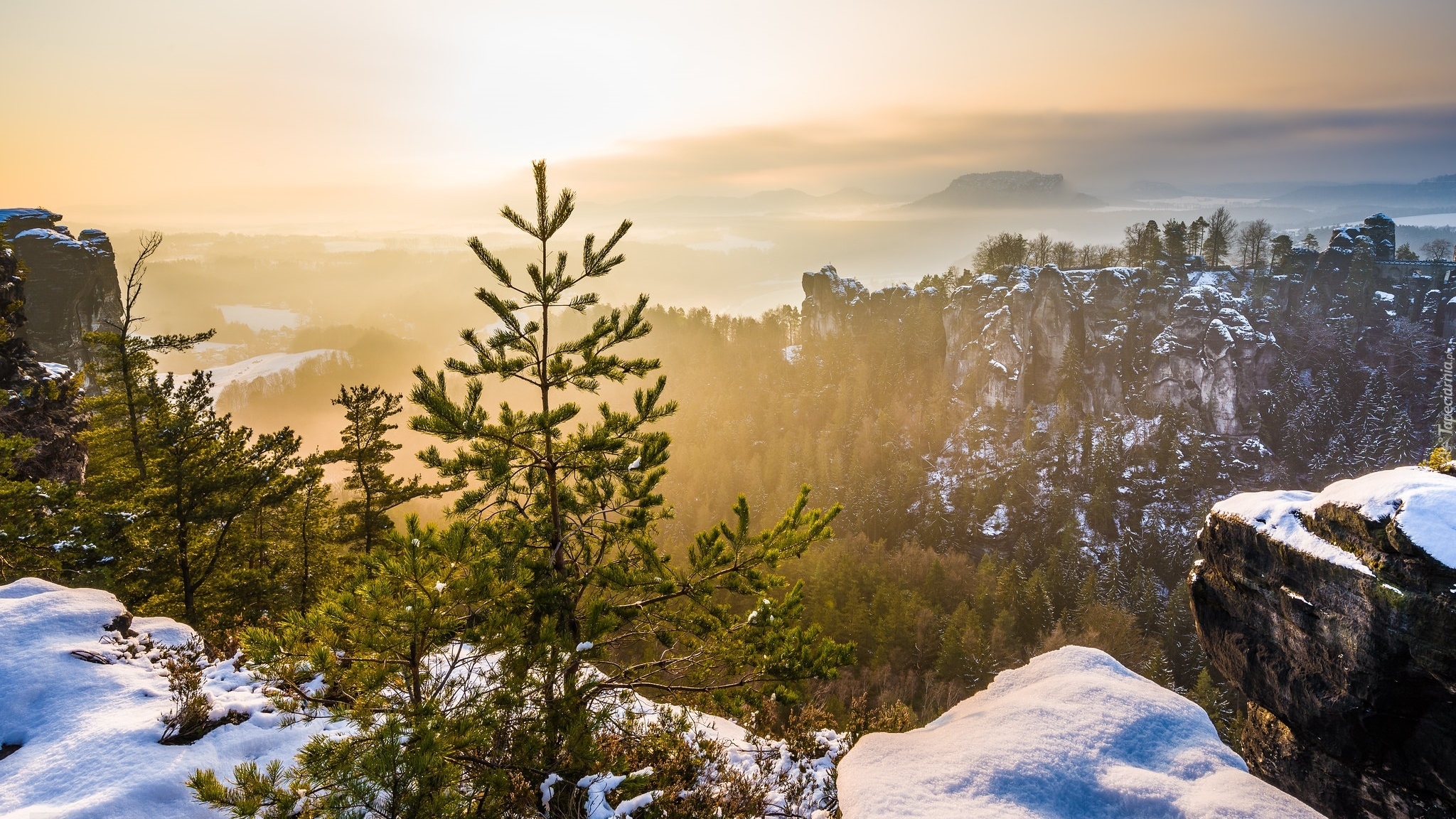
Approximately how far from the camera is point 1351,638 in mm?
9656

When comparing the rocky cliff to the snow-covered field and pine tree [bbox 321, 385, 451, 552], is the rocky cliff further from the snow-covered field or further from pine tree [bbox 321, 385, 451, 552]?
the snow-covered field

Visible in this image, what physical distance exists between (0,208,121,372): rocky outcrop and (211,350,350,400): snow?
106408 millimetres

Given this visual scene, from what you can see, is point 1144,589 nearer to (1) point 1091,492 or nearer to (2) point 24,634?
(1) point 1091,492

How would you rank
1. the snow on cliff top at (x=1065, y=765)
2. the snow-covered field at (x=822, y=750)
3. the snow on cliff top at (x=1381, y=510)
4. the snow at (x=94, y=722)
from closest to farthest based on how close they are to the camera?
1. the snow at (x=94, y=722)
2. the snow-covered field at (x=822, y=750)
3. the snow on cliff top at (x=1065, y=765)
4. the snow on cliff top at (x=1381, y=510)

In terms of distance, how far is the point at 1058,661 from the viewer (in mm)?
10320

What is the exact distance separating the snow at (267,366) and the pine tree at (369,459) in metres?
159

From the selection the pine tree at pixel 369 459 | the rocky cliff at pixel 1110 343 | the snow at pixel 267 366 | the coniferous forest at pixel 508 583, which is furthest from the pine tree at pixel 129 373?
the snow at pixel 267 366

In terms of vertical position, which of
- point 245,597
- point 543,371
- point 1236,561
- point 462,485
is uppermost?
point 543,371

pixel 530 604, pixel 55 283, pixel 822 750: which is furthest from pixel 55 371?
pixel 55 283

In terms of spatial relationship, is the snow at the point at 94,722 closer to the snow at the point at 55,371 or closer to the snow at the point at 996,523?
the snow at the point at 55,371

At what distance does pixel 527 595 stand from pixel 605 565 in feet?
3.42

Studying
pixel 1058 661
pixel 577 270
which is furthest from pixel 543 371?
pixel 1058 661

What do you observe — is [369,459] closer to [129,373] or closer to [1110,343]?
[129,373]

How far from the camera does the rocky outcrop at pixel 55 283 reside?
49656mm
